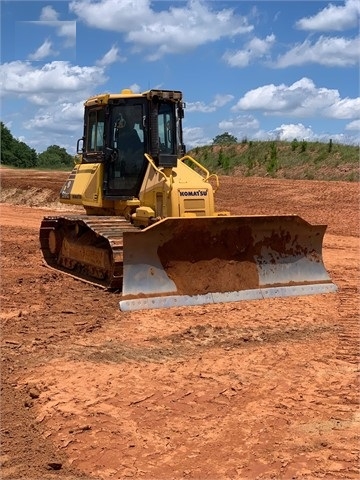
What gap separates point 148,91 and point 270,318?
3.82m

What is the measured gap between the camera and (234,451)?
417cm

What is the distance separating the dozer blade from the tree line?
56.1 m

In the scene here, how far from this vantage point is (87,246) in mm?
9297

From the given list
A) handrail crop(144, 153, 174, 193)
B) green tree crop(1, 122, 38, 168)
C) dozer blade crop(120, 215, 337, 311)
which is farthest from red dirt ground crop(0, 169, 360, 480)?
green tree crop(1, 122, 38, 168)

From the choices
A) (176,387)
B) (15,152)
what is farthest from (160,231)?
(15,152)

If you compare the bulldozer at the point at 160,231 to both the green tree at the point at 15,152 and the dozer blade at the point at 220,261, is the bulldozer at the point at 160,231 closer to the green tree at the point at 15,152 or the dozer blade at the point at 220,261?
the dozer blade at the point at 220,261

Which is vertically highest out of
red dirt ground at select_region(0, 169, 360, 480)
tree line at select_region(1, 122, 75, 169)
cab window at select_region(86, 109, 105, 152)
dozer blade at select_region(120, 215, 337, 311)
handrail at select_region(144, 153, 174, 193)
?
tree line at select_region(1, 122, 75, 169)

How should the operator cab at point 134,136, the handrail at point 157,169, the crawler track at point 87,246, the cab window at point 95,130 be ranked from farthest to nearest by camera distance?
1. the cab window at point 95,130
2. the operator cab at point 134,136
3. the handrail at point 157,169
4. the crawler track at point 87,246

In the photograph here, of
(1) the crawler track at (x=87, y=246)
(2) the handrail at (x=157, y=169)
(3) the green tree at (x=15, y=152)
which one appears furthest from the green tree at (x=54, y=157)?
(2) the handrail at (x=157, y=169)

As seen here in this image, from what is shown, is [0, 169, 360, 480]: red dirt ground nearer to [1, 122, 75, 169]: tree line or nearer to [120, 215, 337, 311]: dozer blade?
[120, 215, 337, 311]: dozer blade

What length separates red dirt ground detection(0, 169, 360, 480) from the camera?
4082mm

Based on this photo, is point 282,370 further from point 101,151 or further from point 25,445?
point 101,151

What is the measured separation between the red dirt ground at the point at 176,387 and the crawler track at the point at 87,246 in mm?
335

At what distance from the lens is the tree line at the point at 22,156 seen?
66875mm
